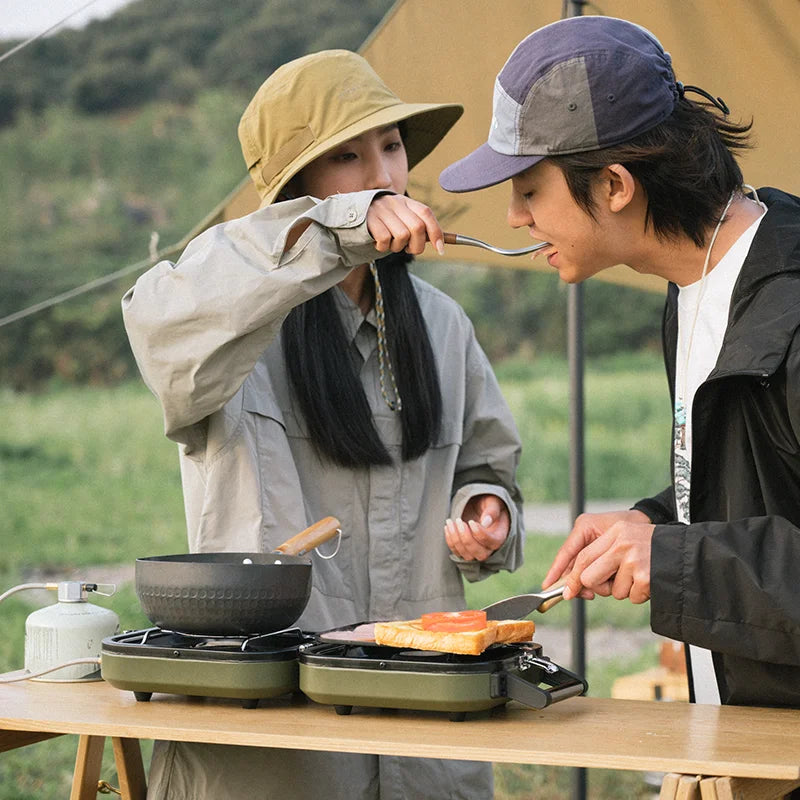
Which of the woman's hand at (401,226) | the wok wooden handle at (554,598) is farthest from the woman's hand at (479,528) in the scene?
the woman's hand at (401,226)

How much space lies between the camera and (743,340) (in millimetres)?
1661

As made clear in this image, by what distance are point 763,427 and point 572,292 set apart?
149cm

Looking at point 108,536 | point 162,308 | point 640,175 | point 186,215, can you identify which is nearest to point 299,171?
point 162,308

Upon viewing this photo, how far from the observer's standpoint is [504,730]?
1.53 m

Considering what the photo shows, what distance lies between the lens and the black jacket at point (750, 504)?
5.08 feet

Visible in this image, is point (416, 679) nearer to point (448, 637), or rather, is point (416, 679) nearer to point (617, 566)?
point (448, 637)

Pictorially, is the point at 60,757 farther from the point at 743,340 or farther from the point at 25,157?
the point at 25,157

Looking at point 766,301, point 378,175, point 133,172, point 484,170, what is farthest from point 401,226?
point 133,172

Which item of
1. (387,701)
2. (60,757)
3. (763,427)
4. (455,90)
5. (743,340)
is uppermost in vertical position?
(455,90)

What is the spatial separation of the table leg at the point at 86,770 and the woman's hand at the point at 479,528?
27.7 inches

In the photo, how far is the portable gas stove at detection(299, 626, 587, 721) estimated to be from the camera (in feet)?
5.08

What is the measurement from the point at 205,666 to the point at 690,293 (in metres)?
0.95

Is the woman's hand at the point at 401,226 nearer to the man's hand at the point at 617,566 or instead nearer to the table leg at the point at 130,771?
the man's hand at the point at 617,566

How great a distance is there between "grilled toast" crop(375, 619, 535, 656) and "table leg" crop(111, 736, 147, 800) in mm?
569
